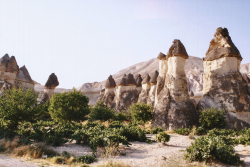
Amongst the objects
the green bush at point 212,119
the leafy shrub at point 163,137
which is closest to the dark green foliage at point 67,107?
the leafy shrub at point 163,137

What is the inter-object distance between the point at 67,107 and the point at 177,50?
919cm

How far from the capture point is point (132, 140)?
357 inches

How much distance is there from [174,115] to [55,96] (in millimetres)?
8597

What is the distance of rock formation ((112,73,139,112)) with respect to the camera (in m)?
22.9

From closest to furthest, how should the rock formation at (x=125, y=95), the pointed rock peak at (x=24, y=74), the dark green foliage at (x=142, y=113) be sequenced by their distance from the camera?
the dark green foliage at (x=142, y=113), the pointed rock peak at (x=24, y=74), the rock formation at (x=125, y=95)

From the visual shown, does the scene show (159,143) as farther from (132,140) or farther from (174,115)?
(174,115)

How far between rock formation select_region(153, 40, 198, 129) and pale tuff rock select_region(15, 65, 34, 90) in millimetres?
15315

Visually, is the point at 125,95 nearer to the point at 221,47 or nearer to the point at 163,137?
the point at 221,47

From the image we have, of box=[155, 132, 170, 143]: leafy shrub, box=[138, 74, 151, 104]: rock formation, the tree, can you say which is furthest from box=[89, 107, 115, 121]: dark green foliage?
box=[155, 132, 170, 143]: leafy shrub

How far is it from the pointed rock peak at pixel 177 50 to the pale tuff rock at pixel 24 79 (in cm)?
1605

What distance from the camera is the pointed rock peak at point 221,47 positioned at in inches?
547

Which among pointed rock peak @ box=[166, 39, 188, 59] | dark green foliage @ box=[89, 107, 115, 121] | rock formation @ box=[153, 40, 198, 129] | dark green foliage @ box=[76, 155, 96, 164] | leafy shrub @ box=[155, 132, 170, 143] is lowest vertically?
dark green foliage @ box=[76, 155, 96, 164]

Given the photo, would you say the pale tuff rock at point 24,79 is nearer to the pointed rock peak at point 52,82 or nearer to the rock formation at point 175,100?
the pointed rock peak at point 52,82

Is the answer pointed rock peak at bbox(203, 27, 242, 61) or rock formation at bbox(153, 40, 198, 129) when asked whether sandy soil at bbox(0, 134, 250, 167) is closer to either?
rock formation at bbox(153, 40, 198, 129)
